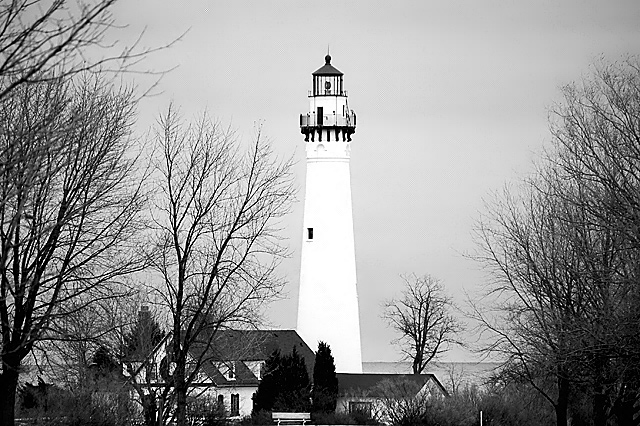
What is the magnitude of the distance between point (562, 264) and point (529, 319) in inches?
156

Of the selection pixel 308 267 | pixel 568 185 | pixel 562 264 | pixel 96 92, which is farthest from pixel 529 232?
pixel 308 267

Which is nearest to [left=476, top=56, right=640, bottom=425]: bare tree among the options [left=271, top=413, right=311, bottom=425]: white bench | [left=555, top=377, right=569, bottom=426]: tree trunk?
[left=555, top=377, right=569, bottom=426]: tree trunk

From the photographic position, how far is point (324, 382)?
53.8 metres

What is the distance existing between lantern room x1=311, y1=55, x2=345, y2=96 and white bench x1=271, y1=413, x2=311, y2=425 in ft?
62.9

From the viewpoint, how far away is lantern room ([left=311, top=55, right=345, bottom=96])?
2411 inches

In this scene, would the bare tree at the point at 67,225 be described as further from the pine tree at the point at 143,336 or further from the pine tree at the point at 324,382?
the pine tree at the point at 324,382

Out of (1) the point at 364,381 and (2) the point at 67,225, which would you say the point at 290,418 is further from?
(2) the point at 67,225

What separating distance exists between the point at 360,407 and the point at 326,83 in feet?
60.0

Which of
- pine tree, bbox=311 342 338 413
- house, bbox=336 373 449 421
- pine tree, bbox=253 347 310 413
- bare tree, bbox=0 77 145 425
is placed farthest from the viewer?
pine tree, bbox=311 342 338 413

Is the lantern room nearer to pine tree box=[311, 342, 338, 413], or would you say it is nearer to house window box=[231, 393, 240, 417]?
pine tree box=[311, 342, 338, 413]

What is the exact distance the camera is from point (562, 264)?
27.1 metres

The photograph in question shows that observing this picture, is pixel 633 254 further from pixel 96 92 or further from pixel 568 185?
pixel 96 92

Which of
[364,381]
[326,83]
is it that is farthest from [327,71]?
[364,381]

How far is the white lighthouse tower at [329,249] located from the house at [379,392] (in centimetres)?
221
